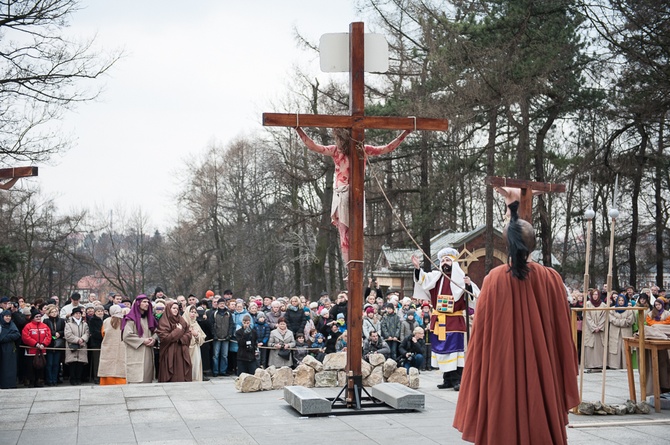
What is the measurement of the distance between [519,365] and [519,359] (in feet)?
0.14

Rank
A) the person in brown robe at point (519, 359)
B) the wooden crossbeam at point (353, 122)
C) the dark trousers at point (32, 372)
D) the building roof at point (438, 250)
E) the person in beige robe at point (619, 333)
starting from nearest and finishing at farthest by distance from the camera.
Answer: the person in brown robe at point (519, 359)
the wooden crossbeam at point (353, 122)
the dark trousers at point (32, 372)
the person in beige robe at point (619, 333)
the building roof at point (438, 250)

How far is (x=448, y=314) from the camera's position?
39.5ft

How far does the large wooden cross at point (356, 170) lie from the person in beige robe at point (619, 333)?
8104 millimetres

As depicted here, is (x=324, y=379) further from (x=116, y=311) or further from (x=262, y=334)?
(x=116, y=311)

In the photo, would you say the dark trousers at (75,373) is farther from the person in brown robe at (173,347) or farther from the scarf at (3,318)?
the person in brown robe at (173,347)

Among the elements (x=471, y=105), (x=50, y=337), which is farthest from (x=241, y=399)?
(x=471, y=105)

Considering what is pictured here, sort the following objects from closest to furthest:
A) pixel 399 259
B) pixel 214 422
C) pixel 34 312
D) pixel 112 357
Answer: pixel 214 422, pixel 112 357, pixel 34 312, pixel 399 259

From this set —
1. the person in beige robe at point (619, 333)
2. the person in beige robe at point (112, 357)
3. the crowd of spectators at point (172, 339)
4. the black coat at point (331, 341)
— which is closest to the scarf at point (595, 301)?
the person in beige robe at point (619, 333)

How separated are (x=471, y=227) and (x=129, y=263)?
76.4 feet

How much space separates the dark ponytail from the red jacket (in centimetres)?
1123

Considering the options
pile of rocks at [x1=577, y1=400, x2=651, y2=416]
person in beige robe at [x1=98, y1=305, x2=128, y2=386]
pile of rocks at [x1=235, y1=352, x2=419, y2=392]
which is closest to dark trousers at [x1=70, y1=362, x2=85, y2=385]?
person in beige robe at [x1=98, y1=305, x2=128, y2=386]

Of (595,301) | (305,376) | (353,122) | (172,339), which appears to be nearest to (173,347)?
(172,339)

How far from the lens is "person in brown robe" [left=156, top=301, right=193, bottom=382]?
13852 mm

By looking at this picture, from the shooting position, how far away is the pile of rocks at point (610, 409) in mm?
9320
